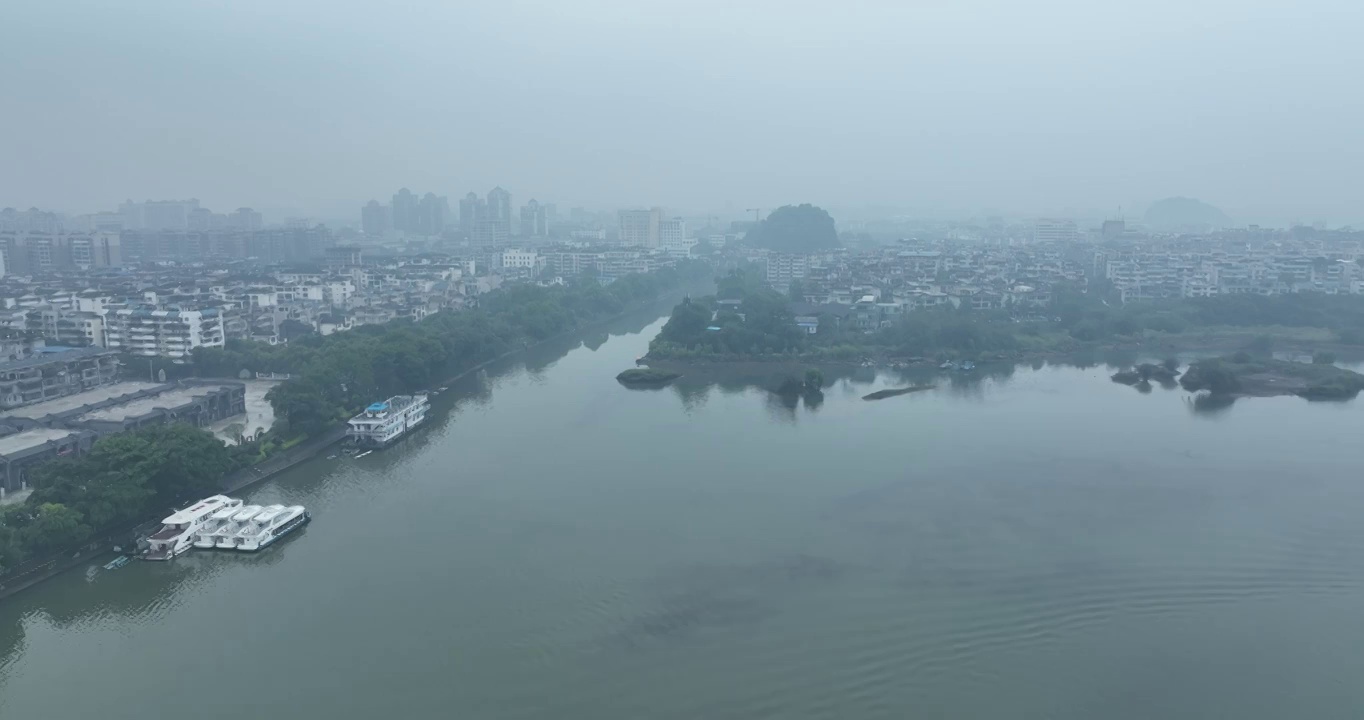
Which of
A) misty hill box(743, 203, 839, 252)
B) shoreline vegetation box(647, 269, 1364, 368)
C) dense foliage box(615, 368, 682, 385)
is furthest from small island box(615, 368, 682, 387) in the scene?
misty hill box(743, 203, 839, 252)

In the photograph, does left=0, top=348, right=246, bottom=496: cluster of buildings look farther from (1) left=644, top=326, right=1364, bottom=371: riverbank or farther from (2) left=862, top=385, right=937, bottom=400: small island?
(2) left=862, top=385, right=937, bottom=400: small island

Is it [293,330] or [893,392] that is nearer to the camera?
[893,392]

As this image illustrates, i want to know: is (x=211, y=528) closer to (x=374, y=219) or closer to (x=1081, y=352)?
(x=1081, y=352)

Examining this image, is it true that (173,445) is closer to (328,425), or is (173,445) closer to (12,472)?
(12,472)

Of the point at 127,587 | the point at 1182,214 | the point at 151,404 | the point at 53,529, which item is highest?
the point at 1182,214

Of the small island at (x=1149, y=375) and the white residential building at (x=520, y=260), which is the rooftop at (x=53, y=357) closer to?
the small island at (x=1149, y=375)

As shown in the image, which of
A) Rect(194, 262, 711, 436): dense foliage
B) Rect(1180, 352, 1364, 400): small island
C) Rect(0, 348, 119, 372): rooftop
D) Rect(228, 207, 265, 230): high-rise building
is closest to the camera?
Rect(194, 262, 711, 436): dense foliage

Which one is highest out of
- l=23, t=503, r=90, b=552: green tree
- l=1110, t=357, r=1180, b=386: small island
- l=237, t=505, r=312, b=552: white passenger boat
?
l=1110, t=357, r=1180, b=386: small island

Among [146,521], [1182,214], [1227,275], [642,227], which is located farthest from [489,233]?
[1182,214]
